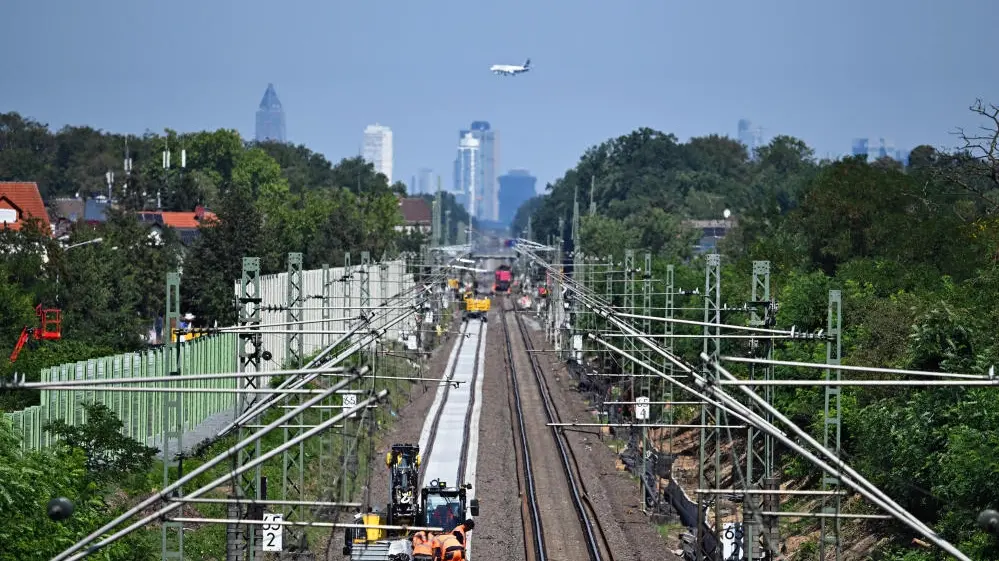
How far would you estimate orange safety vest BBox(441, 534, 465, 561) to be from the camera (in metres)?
28.8

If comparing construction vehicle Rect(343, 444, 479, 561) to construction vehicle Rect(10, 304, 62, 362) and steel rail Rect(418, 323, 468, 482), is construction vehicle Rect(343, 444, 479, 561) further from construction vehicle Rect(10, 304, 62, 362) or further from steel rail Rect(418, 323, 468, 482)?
construction vehicle Rect(10, 304, 62, 362)

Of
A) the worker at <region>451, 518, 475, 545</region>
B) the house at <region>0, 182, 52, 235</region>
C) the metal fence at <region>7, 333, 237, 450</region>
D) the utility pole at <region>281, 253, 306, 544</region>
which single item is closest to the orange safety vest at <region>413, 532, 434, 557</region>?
the worker at <region>451, 518, 475, 545</region>

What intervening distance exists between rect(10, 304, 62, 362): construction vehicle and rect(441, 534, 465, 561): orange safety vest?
19152 millimetres

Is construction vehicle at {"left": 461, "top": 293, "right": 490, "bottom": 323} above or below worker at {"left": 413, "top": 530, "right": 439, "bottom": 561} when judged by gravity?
above

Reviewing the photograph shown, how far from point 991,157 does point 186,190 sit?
102 m

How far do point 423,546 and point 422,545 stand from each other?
0.27ft

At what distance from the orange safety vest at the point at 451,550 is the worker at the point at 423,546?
0.83 feet

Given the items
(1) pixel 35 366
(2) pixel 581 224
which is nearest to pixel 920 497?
(1) pixel 35 366

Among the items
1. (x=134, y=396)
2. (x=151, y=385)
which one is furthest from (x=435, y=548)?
(x=134, y=396)

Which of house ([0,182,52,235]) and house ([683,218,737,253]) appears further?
house ([683,218,737,253])

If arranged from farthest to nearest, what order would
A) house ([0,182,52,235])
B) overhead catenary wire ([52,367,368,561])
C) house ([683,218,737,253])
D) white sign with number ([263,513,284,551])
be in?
1. house ([683,218,737,253])
2. house ([0,182,52,235])
3. white sign with number ([263,513,284,551])
4. overhead catenary wire ([52,367,368,561])

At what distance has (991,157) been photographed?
3281 cm

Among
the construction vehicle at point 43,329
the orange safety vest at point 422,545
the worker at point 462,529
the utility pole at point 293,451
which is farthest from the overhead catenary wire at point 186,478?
the construction vehicle at point 43,329

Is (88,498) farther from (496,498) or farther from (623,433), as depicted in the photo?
(623,433)
